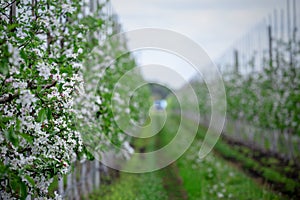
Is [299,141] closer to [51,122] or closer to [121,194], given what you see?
[121,194]

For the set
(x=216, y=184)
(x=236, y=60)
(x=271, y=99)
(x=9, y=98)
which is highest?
(x=236, y=60)

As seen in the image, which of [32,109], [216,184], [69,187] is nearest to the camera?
[32,109]

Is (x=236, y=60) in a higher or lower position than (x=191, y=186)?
higher

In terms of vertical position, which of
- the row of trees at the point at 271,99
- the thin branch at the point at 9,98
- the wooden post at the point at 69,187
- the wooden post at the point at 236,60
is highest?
the wooden post at the point at 236,60

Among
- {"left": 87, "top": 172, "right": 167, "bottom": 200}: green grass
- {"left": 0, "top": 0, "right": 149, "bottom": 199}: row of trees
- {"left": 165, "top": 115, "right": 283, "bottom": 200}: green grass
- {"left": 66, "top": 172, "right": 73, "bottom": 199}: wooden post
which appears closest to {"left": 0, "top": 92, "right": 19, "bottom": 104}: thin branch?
{"left": 0, "top": 0, "right": 149, "bottom": 199}: row of trees

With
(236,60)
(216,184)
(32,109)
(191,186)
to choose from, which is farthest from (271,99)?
(32,109)

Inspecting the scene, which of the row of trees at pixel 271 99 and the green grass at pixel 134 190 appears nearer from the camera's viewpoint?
the green grass at pixel 134 190

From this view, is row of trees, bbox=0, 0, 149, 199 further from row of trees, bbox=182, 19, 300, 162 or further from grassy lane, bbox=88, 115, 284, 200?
row of trees, bbox=182, 19, 300, 162

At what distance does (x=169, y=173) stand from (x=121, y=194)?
449 cm

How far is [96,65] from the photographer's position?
7.77m

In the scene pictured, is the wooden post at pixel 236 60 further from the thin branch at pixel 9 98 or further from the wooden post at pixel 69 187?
the thin branch at pixel 9 98

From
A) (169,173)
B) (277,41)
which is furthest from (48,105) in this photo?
(277,41)

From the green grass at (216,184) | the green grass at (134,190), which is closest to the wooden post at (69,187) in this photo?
the green grass at (134,190)

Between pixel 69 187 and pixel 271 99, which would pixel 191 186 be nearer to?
pixel 69 187
